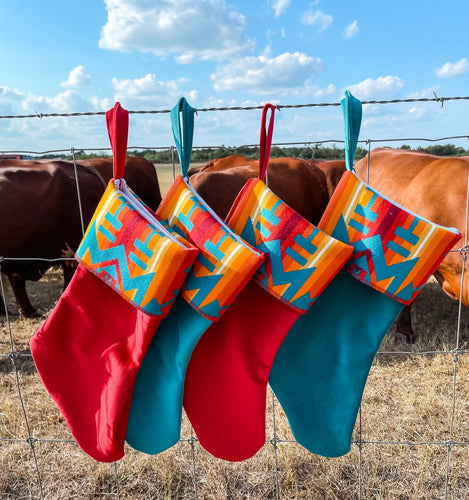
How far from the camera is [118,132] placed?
1.15m

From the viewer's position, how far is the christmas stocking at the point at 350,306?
1072 mm

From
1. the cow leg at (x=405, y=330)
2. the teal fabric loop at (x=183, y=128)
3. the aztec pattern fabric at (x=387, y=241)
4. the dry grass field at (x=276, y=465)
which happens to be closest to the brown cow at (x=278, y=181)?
the cow leg at (x=405, y=330)

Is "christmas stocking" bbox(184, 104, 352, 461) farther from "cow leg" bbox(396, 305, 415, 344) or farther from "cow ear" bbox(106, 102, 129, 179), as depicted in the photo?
"cow leg" bbox(396, 305, 415, 344)

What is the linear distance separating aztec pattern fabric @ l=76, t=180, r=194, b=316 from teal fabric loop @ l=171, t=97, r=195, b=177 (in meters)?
0.19

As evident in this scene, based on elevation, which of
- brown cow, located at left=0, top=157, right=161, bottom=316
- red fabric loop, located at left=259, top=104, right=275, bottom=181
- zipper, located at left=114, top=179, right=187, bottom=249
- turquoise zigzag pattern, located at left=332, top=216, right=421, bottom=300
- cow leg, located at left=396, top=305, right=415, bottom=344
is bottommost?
cow leg, located at left=396, top=305, right=415, bottom=344

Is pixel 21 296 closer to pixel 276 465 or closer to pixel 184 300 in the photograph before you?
pixel 276 465

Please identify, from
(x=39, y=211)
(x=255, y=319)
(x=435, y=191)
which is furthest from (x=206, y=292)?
(x=39, y=211)

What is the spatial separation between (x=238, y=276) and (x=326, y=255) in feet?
0.70

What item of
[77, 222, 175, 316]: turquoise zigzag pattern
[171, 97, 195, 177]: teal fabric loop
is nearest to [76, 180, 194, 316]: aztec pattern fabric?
[77, 222, 175, 316]: turquoise zigzag pattern

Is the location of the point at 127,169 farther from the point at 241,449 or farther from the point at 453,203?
the point at 241,449

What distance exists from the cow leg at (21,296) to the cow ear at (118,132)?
3524 millimetres

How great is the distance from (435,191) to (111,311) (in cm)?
240

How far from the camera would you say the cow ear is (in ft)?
3.74

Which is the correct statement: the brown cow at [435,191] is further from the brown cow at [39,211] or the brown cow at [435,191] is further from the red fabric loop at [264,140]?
the brown cow at [39,211]
